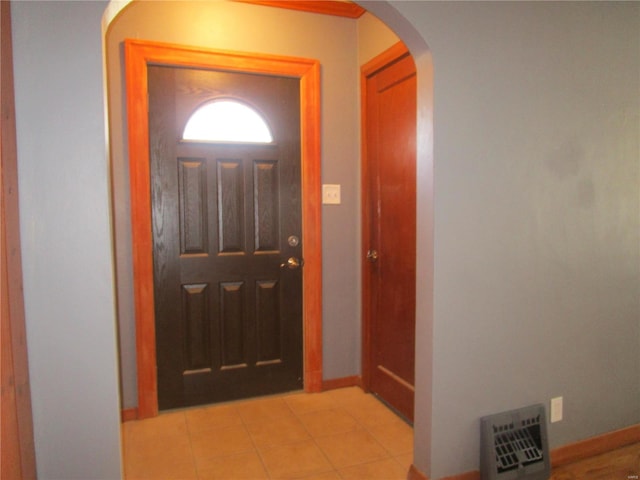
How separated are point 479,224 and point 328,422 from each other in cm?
147

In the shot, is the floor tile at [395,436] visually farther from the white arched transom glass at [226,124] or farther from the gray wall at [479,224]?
the white arched transom glass at [226,124]

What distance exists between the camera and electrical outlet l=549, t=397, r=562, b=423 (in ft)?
6.75

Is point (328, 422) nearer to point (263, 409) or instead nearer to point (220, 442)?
point (263, 409)

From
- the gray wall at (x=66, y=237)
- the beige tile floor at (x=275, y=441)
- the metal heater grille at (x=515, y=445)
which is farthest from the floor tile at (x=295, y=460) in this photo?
the gray wall at (x=66, y=237)

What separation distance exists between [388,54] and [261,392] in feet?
7.35

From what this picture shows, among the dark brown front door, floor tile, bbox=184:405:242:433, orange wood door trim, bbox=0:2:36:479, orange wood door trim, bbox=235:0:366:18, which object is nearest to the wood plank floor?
the dark brown front door

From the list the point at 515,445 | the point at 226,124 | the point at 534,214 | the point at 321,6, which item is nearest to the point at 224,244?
the point at 226,124

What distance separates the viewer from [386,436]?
238 cm

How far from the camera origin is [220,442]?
91.9 inches

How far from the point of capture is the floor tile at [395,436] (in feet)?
7.39

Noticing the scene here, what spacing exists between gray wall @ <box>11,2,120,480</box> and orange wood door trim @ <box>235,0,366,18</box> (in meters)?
1.61

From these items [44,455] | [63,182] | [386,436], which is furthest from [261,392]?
[63,182]

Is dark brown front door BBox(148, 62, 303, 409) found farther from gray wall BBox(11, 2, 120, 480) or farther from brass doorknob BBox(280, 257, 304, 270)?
gray wall BBox(11, 2, 120, 480)

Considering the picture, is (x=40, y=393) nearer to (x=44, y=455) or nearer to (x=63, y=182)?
(x=44, y=455)
